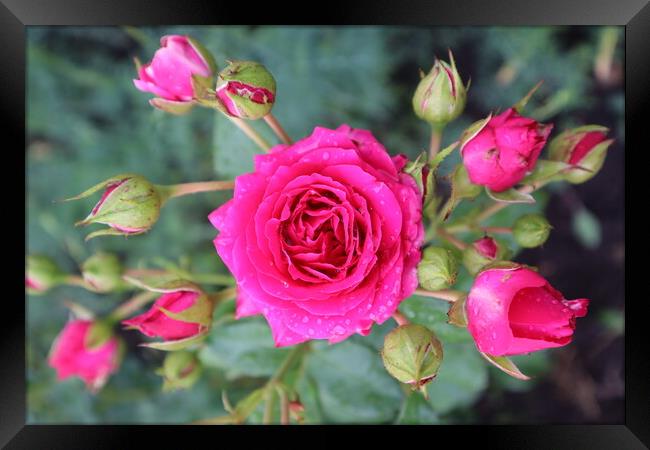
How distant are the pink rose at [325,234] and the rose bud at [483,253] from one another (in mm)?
223

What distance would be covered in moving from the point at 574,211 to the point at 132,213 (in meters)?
1.68

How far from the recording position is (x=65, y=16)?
3.20 ft

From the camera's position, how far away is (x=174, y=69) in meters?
0.98

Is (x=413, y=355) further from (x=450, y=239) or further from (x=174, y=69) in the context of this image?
(x=174, y=69)

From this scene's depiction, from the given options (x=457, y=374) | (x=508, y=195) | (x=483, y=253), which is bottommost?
(x=457, y=374)

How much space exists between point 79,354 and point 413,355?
95 cm

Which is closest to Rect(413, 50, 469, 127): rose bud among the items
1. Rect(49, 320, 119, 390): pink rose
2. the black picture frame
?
the black picture frame

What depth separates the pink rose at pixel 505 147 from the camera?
0.92 metres

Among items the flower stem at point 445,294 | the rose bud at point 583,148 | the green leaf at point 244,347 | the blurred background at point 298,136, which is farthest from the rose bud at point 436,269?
the blurred background at point 298,136

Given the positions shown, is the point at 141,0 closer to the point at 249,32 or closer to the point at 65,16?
the point at 65,16

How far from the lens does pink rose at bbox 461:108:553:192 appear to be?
92 centimetres

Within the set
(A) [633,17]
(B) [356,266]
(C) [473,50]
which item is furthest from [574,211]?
(B) [356,266]

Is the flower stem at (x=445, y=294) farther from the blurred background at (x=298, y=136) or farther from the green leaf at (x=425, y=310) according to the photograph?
the blurred background at (x=298, y=136)

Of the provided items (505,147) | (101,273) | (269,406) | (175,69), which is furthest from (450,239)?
(101,273)
